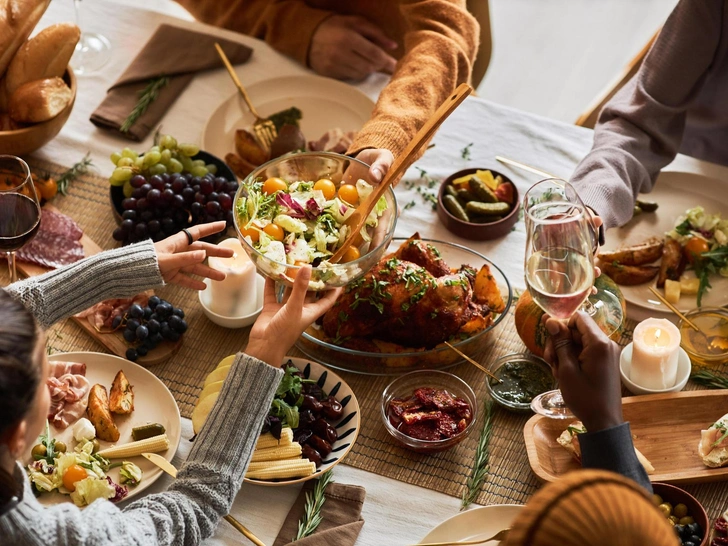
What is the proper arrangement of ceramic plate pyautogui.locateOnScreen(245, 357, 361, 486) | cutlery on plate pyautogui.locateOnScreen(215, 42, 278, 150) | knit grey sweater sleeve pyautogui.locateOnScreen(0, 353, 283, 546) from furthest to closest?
cutlery on plate pyautogui.locateOnScreen(215, 42, 278, 150)
ceramic plate pyautogui.locateOnScreen(245, 357, 361, 486)
knit grey sweater sleeve pyautogui.locateOnScreen(0, 353, 283, 546)

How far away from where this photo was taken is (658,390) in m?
2.04

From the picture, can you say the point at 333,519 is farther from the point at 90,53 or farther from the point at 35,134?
the point at 90,53

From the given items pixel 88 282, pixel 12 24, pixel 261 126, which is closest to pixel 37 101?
pixel 12 24

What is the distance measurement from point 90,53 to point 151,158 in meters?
0.81

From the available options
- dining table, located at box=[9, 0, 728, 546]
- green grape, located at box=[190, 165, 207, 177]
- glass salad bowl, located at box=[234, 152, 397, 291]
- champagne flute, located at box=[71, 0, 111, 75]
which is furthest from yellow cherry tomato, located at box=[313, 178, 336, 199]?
champagne flute, located at box=[71, 0, 111, 75]

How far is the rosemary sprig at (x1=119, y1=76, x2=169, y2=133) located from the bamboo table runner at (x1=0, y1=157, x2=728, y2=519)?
0.44m

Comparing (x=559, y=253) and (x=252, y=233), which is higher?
(x=559, y=253)

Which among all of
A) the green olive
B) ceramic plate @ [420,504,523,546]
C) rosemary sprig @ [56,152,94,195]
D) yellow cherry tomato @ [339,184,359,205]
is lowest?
ceramic plate @ [420,504,523,546]

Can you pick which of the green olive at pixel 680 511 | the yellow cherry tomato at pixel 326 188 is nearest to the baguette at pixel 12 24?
the yellow cherry tomato at pixel 326 188

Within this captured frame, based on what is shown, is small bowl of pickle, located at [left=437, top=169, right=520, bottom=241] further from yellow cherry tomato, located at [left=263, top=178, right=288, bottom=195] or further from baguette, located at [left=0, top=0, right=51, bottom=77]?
baguette, located at [left=0, top=0, right=51, bottom=77]

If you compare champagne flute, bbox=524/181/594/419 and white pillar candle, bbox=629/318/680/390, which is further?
white pillar candle, bbox=629/318/680/390

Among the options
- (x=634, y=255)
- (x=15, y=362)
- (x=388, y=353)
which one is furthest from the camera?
(x=634, y=255)

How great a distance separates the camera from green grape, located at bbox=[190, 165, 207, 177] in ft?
8.22

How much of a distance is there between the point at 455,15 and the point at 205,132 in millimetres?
947
